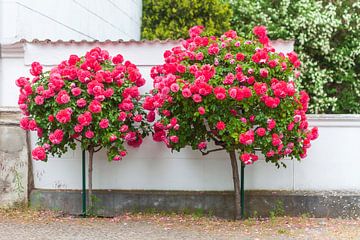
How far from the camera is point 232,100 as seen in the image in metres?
6.84

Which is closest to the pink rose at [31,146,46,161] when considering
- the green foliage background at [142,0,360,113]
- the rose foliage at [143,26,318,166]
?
the rose foliage at [143,26,318,166]

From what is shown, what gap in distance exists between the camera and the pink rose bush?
23.0ft

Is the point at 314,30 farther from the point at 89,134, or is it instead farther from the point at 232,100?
the point at 89,134

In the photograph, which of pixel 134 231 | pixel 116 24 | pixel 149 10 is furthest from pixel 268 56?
pixel 149 10

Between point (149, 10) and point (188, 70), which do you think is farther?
point (149, 10)

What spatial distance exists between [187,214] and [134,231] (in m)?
1.12

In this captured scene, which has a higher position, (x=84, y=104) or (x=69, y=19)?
(x=69, y=19)

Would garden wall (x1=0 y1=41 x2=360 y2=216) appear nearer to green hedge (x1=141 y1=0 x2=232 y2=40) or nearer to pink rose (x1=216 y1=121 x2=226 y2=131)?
pink rose (x1=216 y1=121 x2=226 y2=131)

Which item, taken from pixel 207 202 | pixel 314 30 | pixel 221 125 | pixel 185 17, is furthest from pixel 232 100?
pixel 314 30

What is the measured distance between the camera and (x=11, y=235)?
6.63 metres

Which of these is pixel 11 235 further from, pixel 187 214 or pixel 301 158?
pixel 301 158

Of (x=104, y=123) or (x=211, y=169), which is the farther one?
(x=211, y=169)

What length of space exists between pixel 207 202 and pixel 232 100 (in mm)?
1650

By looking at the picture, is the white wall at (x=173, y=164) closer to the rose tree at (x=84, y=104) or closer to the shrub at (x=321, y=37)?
the rose tree at (x=84, y=104)
